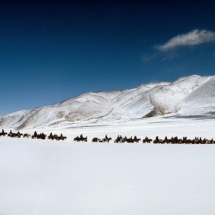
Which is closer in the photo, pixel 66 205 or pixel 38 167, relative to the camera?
pixel 66 205

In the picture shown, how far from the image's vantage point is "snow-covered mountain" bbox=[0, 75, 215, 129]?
343 feet

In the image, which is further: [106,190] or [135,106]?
[135,106]

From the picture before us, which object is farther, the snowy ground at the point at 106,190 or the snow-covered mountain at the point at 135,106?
the snow-covered mountain at the point at 135,106

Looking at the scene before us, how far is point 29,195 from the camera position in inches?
166

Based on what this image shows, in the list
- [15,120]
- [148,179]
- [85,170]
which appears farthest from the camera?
[15,120]

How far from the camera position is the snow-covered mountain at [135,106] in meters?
104

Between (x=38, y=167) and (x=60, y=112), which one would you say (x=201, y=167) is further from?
A: (x=60, y=112)

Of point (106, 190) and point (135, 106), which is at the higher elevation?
point (135, 106)

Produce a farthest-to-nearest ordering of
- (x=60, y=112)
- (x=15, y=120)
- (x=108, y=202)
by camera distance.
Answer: (x=15, y=120)
(x=60, y=112)
(x=108, y=202)

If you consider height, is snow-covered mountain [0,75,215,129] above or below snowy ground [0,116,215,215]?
above

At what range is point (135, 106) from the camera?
Result: 128 meters

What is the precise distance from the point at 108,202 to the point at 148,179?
1506 mm

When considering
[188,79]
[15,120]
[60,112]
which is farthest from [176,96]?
[15,120]

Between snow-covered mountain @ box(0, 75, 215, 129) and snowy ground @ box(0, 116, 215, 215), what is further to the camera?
snow-covered mountain @ box(0, 75, 215, 129)
